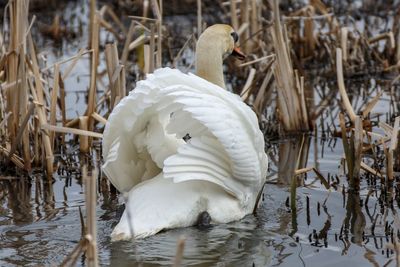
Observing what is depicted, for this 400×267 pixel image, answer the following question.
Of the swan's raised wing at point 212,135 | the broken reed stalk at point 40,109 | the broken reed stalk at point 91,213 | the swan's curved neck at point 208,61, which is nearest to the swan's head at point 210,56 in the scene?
the swan's curved neck at point 208,61

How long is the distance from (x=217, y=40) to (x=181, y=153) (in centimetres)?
120

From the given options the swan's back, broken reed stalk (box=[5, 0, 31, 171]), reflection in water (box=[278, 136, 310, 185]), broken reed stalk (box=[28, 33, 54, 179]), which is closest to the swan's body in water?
the swan's back

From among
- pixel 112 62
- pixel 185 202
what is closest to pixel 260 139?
pixel 185 202

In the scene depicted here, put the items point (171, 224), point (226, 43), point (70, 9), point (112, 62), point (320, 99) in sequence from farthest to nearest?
point (70, 9)
point (320, 99)
point (112, 62)
point (226, 43)
point (171, 224)

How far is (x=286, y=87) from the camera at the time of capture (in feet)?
25.1

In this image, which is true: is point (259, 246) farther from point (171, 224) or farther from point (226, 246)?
point (171, 224)

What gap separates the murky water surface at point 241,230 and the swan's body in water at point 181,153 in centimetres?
13

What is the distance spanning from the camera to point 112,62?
22.7 ft

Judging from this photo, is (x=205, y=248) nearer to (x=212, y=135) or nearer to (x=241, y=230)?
(x=241, y=230)

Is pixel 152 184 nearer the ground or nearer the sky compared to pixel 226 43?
nearer the ground

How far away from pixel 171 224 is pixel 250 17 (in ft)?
16.2

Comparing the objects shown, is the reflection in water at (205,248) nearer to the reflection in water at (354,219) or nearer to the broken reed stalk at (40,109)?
the reflection in water at (354,219)

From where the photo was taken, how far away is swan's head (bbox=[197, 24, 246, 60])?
244 inches

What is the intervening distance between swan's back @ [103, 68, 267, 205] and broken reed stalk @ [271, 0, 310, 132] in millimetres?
1770
